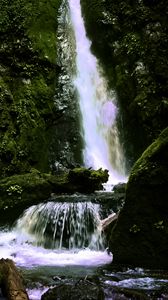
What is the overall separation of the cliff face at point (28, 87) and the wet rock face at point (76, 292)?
894cm

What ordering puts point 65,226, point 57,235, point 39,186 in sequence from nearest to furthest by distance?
1. point 57,235
2. point 65,226
3. point 39,186

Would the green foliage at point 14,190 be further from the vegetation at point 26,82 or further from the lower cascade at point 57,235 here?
the vegetation at point 26,82

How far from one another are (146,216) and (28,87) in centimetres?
1008

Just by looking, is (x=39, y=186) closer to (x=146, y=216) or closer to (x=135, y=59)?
(x=146, y=216)

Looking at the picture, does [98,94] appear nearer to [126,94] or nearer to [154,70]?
[126,94]

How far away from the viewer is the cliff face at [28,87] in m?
15.2

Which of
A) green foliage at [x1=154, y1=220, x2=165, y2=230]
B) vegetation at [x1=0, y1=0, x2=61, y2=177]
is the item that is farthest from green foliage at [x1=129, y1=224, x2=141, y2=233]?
vegetation at [x1=0, y1=0, x2=61, y2=177]

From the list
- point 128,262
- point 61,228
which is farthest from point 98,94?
point 128,262

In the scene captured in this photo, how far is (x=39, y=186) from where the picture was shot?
38.0ft

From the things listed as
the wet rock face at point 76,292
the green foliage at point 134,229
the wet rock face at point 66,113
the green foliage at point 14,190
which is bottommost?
the wet rock face at point 76,292

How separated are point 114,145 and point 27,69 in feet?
14.3

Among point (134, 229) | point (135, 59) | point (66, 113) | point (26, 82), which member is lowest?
point (134, 229)

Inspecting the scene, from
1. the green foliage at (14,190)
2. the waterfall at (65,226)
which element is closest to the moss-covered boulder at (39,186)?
the green foliage at (14,190)

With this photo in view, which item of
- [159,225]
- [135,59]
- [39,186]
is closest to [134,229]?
[159,225]
